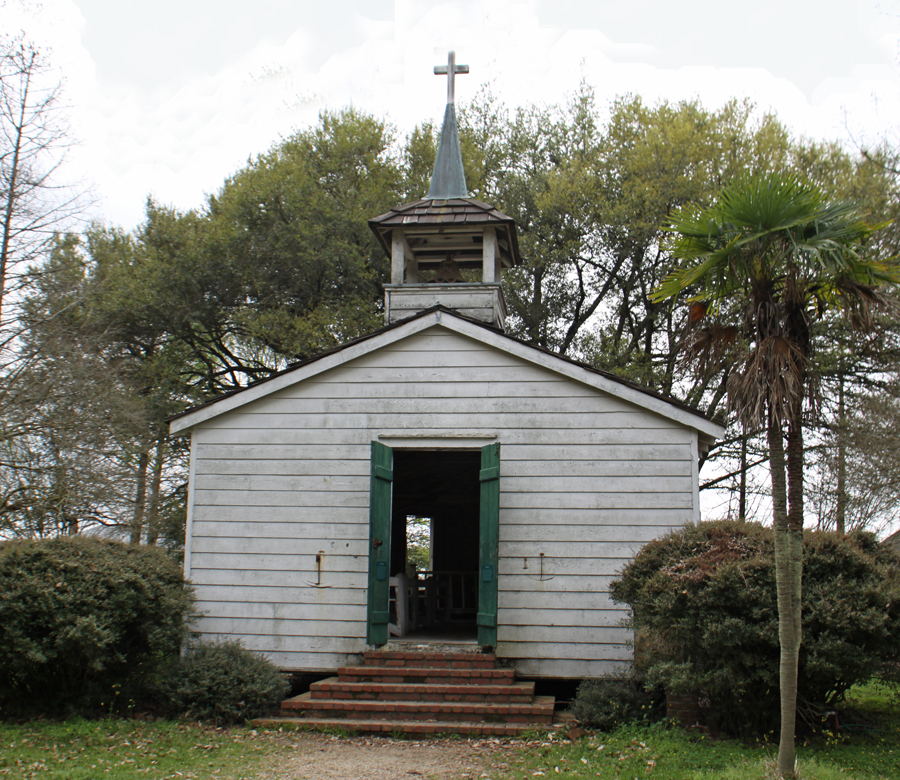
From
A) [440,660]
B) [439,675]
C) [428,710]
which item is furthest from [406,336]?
[428,710]

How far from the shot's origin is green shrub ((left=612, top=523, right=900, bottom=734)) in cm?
721

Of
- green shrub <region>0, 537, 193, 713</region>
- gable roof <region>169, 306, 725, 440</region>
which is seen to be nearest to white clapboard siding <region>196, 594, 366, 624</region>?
green shrub <region>0, 537, 193, 713</region>

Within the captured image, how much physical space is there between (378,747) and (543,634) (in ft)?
8.24

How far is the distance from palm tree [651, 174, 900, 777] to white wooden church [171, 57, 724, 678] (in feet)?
11.6

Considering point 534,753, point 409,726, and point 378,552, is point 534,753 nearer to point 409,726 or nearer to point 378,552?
point 409,726

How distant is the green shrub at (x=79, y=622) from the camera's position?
8.06 metres

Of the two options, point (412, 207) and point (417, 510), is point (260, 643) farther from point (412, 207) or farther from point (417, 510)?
point (412, 207)

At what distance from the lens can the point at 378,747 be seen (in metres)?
8.00

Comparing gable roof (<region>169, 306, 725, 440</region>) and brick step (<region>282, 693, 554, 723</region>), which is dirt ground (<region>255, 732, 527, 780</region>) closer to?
brick step (<region>282, 693, 554, 723</region>)

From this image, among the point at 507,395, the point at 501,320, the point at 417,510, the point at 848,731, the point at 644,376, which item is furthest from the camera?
the point at 644,376

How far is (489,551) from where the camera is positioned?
9.52 metres

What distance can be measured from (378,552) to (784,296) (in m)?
5.59

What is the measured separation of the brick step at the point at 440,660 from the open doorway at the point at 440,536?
1.76 metres

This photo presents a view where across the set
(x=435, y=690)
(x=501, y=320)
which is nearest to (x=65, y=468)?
(x=501, y=320)
